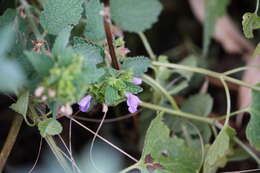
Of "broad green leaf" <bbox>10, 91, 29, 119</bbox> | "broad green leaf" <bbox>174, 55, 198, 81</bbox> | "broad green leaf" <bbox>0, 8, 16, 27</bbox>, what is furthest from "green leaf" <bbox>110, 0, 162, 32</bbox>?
"broad green leaf" <bbox>10, 91, 29, 119</bbox>

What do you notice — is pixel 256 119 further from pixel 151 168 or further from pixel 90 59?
pixel 90 59

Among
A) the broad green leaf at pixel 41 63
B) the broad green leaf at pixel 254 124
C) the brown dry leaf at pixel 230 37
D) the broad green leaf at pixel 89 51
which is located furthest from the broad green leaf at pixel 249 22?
the brown dry leaf at pixel 230 37

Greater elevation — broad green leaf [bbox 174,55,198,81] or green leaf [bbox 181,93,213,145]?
broad green leaf [bbox 174,55,198,81]

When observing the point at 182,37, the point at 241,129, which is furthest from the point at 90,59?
the point at 182,37

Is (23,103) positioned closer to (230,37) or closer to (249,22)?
(249,22)

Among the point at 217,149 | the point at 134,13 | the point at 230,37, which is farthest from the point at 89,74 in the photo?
the point at 230,37

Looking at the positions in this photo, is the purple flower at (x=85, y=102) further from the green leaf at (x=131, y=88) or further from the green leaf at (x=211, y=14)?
the green leaf at (x=211, y=14)

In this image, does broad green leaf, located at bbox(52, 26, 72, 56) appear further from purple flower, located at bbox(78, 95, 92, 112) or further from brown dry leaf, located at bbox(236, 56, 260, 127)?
brown dry leaf, located at bbox(236, 56, 260, 127)
